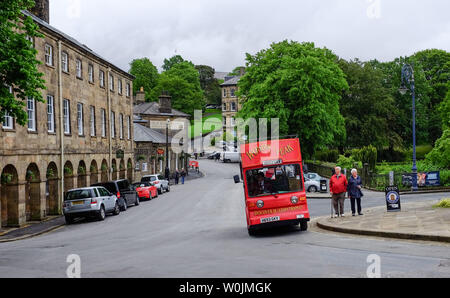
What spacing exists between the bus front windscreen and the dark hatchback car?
1451 cm

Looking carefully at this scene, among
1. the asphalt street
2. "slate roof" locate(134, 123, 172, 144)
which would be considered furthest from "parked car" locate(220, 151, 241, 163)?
the asphalt street

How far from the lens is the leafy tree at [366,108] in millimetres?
69000

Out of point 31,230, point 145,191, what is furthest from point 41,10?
point 31,230

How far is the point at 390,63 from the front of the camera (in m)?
83.9

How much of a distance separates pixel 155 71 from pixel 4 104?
4402 inches

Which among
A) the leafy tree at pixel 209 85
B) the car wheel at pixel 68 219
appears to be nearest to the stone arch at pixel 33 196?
the car wheel at pixel 68 219

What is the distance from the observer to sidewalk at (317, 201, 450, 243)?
13039 mm

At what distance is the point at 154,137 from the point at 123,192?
32.4 m

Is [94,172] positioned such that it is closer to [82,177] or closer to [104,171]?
[104,171]

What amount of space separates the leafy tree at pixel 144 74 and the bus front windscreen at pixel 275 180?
4126 inches

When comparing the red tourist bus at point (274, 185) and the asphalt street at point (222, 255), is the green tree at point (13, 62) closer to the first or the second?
the asphalt street at point (222, 255)

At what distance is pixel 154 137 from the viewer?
62750 mm

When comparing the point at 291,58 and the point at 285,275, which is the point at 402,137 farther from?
the point at 285,275
